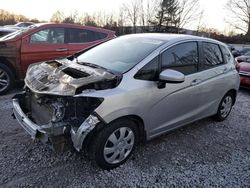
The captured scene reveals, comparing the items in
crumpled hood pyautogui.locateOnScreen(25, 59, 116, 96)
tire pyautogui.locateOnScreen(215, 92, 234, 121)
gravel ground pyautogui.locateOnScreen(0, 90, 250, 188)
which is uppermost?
crumpled hood pyautogui.locateOnScreen(25, 59, 116, 96)

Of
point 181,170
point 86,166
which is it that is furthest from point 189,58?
point 86,166

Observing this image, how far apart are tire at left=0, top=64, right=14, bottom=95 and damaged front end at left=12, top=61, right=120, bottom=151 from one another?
266cm

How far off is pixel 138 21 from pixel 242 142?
3615 cm

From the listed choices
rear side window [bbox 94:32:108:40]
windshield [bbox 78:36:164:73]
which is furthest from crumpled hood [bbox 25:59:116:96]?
rear side window [bbox 94:32:108:40]

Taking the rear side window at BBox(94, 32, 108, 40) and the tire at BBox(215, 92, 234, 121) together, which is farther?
the rear side window at BBox(94, 32, 108, 40)

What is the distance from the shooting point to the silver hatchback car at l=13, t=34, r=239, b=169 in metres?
2.65

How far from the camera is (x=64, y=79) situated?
281 cm

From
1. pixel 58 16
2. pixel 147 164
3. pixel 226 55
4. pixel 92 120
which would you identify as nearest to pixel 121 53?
pixel 92 120

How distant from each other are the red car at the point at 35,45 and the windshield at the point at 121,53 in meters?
2.26

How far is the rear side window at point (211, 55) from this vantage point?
3.84 metres

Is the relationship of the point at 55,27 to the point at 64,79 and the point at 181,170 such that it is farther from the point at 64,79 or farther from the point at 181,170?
the point at 181,170

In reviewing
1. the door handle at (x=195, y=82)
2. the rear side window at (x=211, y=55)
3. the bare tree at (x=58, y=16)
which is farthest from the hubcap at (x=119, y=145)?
the bare tree at (x=58, y=16)

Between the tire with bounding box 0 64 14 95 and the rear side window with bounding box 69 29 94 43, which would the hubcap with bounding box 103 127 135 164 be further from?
the rear side window with bounding box 69 29 94 43

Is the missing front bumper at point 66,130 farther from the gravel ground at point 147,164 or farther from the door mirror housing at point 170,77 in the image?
the door mirror housing at point 170,77
